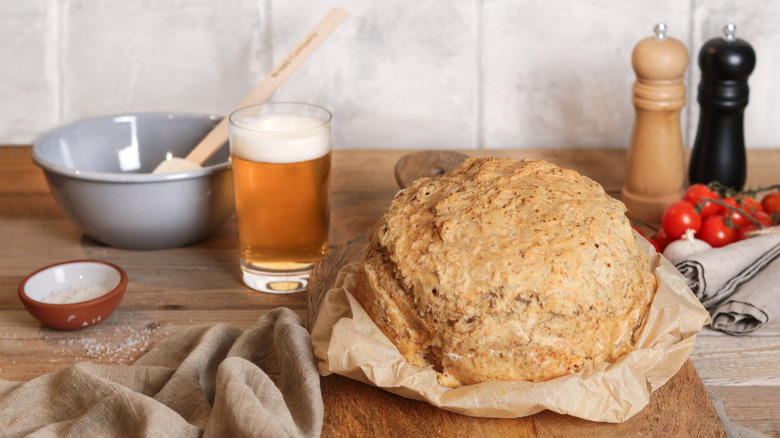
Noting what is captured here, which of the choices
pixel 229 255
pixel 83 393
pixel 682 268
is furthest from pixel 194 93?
pixel 682 268

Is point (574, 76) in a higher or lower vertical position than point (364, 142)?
higher

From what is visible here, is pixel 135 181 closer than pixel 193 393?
No

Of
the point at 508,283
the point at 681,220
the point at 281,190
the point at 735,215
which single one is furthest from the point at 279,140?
the point at 735,215

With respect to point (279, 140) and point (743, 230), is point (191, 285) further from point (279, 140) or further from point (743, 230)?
point (743, 230)

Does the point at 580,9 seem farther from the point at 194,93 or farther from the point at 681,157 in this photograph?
the point at 194,93

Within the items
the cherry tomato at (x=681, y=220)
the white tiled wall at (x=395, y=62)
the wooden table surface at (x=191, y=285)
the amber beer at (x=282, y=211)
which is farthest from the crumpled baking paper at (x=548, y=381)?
the white tiled wall at (x=395, y=62)

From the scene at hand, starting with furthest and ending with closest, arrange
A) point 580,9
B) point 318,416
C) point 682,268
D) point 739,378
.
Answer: point 580,9, point 682,268, point 739,378, point 318,416

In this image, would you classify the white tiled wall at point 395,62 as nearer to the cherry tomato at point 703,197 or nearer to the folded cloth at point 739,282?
the cherry tomato at point 703,197
